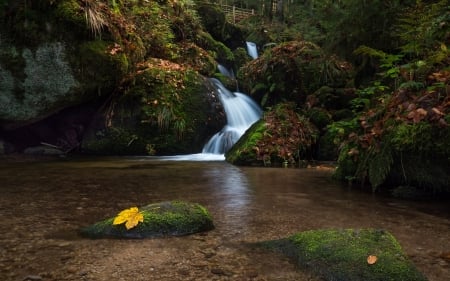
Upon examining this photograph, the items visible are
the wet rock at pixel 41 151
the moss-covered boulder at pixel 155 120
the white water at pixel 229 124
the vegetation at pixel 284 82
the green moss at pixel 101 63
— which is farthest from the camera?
the moss-covered boulder at pixel 155 120

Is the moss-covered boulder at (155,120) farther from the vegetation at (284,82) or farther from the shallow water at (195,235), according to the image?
the shallow water at (195,235)

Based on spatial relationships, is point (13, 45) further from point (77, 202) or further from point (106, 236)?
point (106, 236)

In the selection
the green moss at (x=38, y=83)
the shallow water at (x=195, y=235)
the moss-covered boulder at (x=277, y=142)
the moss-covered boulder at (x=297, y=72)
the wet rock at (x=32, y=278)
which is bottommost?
the wet rock at (x=32, y=278)

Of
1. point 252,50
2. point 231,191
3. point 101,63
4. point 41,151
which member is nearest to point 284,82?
point 101,63

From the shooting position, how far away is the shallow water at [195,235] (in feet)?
9.16

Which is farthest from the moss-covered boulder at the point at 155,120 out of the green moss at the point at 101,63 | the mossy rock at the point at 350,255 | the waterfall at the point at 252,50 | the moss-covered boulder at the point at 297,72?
the waterfall at the point at 252,50

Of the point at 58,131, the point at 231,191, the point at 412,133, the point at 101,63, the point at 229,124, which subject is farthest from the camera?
the point at 229,124

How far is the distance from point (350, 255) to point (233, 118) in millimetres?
9662

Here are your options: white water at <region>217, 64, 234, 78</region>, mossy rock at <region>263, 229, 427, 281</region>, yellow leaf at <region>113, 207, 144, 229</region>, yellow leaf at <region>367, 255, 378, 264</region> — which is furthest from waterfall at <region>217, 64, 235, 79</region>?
yellow leaf at <region>367, 255, 378, 264</region>

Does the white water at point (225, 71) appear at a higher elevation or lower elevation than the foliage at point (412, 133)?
higher

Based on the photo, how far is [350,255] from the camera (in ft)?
8.91

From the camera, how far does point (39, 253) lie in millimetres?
3029

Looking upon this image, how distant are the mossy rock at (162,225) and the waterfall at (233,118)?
7174mm

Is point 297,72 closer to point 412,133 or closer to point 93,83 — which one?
point 93,83
